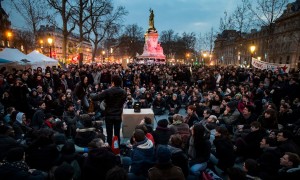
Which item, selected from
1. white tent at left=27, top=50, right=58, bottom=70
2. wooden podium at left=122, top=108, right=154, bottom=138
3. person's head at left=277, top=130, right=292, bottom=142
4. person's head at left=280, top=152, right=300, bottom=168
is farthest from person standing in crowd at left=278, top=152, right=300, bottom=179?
white tent at left=27, top=50, right=58, bottom=70

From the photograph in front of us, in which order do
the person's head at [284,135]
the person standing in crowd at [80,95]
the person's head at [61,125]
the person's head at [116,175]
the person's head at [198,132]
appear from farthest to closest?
the person standing in crowd at [80,95]
the person's head at [61,125]
the person's head at [284,135]
the person's head at [198,132]
the person's head at [116,175]

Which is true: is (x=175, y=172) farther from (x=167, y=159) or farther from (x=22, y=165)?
(x=22, y=165)

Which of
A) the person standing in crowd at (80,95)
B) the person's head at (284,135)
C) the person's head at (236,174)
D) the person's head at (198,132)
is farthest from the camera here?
the person standing in crowd at (80,95)

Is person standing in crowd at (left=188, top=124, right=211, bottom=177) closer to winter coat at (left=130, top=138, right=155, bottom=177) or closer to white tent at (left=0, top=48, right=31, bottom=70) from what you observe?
winter coat at (left=130, top=138, right=155, bottom=177)

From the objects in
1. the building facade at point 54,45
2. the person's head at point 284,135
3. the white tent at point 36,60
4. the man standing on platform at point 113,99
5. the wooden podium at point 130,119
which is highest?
the building facade at point 54,45

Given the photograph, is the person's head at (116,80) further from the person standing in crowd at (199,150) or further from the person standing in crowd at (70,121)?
the person standing in crowd at (70,121)

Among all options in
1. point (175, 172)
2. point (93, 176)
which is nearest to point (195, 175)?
point (175, 172)

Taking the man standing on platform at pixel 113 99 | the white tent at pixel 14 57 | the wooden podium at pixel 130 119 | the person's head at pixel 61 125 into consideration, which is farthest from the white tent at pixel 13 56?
the man standing on platform at pixel 113 99

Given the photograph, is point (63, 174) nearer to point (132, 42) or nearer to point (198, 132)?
point (198, 132)

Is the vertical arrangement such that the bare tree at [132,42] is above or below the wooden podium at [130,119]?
above

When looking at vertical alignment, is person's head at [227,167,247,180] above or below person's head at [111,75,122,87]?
below

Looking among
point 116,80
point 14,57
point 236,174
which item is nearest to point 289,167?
point 236,174

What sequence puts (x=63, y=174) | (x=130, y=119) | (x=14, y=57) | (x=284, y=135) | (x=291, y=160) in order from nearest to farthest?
1. (x=63, y=174)
2. (x=291, y=160)
3. (x=284, y=135)
4. (x=130, y=119)
5. (x=14, y=57)

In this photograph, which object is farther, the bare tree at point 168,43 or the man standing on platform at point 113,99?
the bare tree at point 168,43
